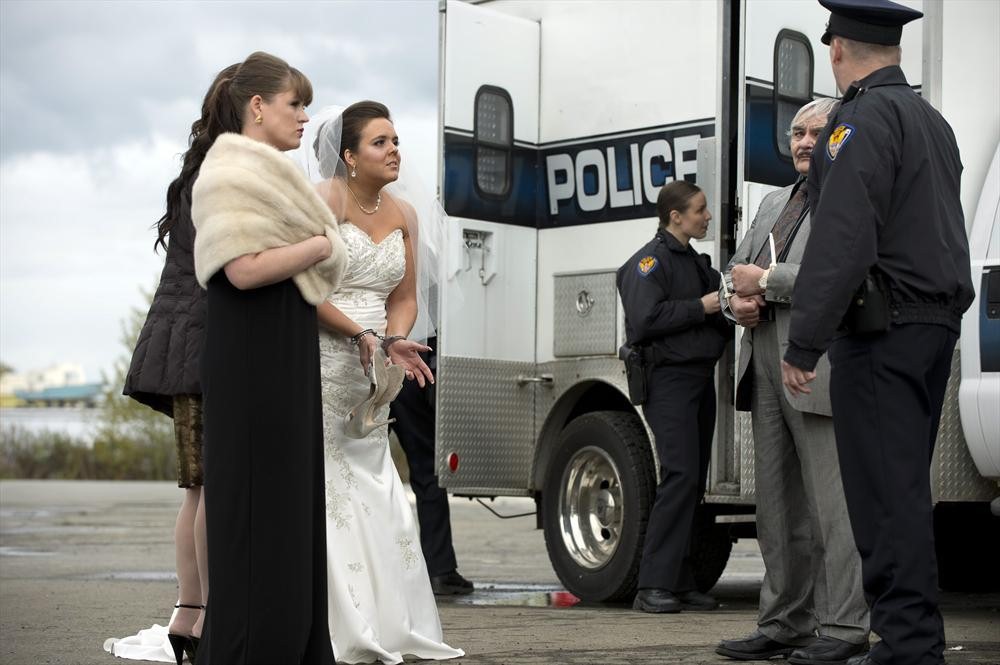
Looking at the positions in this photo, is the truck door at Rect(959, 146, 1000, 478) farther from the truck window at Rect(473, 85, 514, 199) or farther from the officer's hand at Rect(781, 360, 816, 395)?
the truck window at Rect(473, 85, 514, 199)

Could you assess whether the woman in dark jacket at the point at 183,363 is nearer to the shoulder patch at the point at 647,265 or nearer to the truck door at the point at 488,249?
the shoulder patch at the point at 647,265

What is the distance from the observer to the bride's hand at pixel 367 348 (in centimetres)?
600

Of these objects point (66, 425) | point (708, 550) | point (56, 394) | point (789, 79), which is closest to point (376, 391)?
point (789, 79)

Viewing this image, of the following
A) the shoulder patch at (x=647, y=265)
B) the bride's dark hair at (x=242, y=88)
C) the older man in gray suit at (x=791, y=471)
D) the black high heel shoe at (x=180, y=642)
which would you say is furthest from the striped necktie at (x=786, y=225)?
the black high heel shoe at (x=180, y=642)

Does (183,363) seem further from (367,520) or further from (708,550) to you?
(708,550)

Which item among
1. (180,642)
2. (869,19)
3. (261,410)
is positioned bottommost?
(180,642)

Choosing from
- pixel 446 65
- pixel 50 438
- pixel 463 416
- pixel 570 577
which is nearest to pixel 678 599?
pixel 570 577

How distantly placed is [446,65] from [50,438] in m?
22.5

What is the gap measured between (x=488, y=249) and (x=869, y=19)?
12.4 ft

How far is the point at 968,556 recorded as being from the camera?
28.9ft

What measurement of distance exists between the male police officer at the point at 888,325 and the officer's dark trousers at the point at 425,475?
3.96 m

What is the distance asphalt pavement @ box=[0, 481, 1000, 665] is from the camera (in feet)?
20.5

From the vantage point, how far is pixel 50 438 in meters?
29.5

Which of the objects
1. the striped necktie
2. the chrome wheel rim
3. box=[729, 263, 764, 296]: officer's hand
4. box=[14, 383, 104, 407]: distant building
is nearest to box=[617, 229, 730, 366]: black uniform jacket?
the chrome wheel rim
